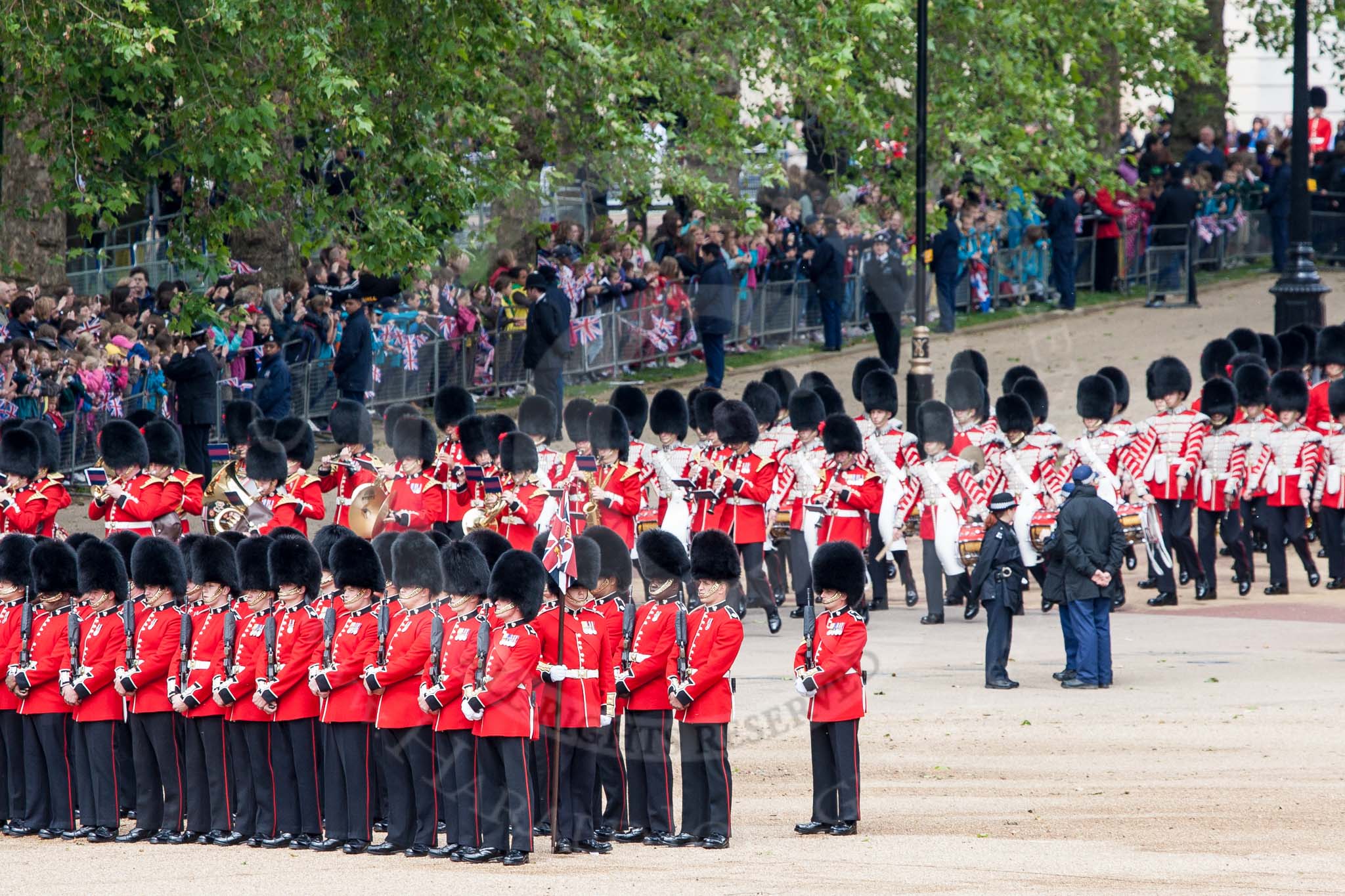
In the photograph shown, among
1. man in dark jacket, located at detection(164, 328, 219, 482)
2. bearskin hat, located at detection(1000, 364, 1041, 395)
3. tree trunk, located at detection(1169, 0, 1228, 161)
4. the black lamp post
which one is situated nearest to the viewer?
bearskin hat, located at detection(1000, 364, 1041, 395)

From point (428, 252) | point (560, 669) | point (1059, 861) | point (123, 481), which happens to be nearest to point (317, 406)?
Result: point (428, 252)

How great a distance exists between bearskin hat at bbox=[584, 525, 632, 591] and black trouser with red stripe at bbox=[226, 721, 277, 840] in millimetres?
1656

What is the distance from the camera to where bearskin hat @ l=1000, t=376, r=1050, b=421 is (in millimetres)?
15312

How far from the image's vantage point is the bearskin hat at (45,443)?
13984 millimetres

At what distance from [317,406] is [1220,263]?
13.3 metres

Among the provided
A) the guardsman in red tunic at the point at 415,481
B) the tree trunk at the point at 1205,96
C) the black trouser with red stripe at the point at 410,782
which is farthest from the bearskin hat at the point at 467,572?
the tree trunk at the point at 1205,96

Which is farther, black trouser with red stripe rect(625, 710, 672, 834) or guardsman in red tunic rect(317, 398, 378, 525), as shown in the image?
guardsman in red tunic rect(317, 398, 378, 525)

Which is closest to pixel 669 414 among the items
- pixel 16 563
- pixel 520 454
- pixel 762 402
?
pixel 762 402

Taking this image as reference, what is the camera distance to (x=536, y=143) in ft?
63.0

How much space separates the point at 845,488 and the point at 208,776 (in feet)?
16.7

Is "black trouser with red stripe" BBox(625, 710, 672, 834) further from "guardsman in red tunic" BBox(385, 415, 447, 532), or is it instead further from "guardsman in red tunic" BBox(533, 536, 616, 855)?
"guardsman in red tunic" BBox(385, 415, 447, 532)

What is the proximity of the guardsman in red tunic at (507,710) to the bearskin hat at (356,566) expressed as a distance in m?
0.73

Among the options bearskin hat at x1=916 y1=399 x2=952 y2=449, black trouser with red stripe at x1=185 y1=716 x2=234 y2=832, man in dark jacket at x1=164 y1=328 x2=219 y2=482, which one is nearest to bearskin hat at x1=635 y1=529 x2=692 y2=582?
black trouser with red stripe at x1=185 y1=716 x2=234 y2=832

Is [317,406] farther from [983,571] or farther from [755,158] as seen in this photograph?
[983,571]
